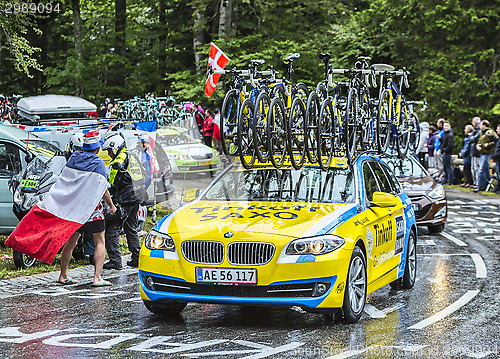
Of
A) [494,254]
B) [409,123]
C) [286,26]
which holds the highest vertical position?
[286,26]

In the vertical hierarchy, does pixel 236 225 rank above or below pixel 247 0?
below

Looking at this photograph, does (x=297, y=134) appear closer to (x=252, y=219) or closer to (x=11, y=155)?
(x=252, y=219)

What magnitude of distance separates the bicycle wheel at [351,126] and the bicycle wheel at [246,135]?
1178mm

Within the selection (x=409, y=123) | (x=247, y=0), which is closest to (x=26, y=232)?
(x=409, y=123)

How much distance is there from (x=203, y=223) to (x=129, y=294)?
7.73 ft

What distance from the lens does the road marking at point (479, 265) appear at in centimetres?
1167

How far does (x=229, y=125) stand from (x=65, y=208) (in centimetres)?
248

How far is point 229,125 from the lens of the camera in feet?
30.6

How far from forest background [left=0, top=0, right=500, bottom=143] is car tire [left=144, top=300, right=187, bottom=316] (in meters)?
22.0

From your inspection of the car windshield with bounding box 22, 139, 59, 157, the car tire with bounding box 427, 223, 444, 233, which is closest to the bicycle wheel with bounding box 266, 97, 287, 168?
the car windshield with bounding box 22, 139, 59, 157

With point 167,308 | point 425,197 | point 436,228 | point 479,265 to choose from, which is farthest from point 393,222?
point 436,228

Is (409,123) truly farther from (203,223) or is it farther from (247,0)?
(247,0)

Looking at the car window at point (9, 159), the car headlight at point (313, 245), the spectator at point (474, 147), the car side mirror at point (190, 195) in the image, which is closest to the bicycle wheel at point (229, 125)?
the car side mirror at point (190, 195)

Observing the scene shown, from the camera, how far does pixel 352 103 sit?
35.0 ft
